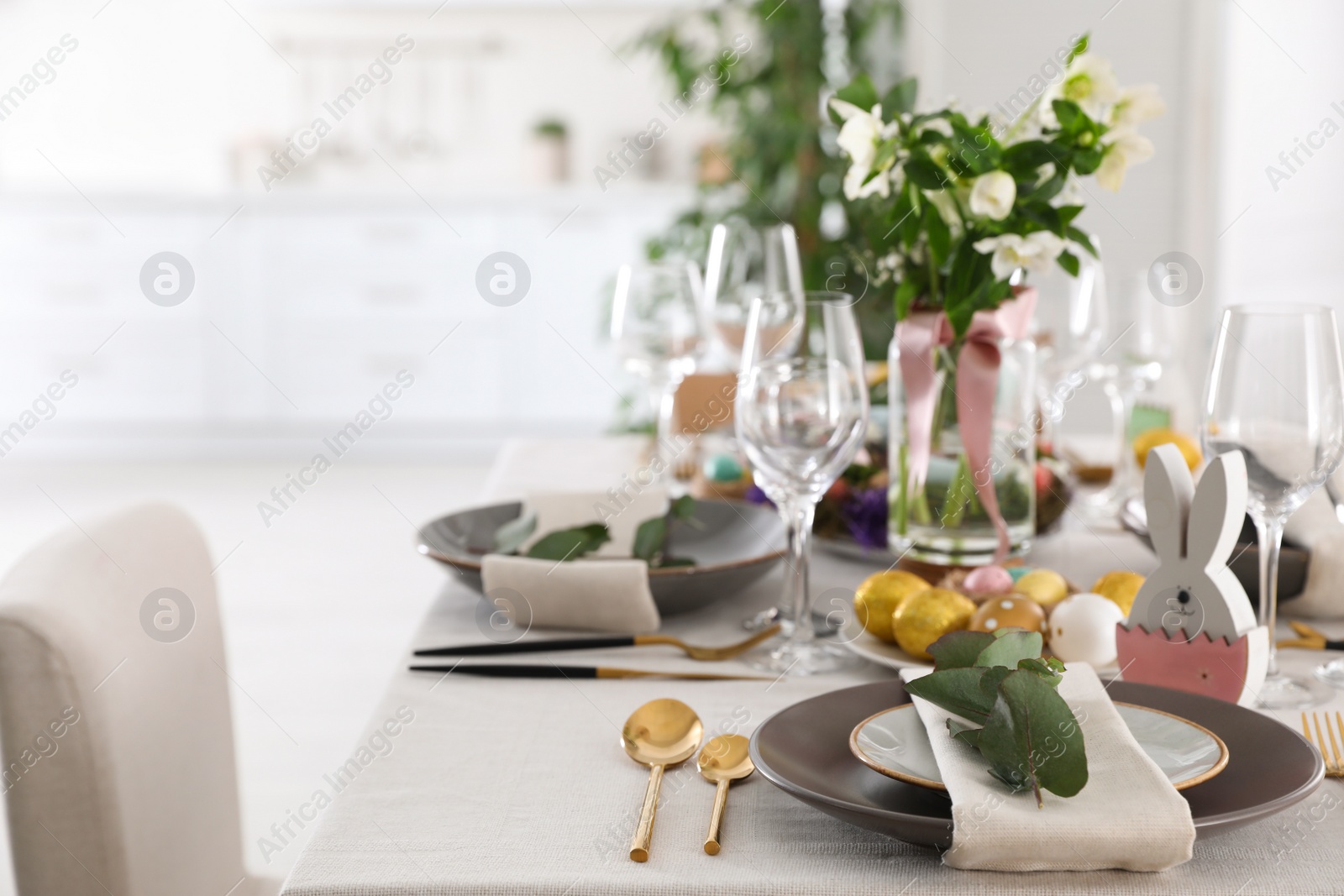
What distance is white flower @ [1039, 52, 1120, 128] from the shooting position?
908mm

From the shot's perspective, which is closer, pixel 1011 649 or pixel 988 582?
pixel 1011 649

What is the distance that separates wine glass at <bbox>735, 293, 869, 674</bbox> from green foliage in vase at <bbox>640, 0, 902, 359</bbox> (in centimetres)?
250

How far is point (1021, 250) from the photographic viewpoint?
0.92m

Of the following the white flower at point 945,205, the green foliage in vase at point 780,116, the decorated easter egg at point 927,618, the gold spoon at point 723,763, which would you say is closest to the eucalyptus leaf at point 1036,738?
the gold spoon at point 723,763

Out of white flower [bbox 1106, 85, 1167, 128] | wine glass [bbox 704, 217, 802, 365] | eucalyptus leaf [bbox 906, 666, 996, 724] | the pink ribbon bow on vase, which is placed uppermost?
white flower [bbox 1106, 85, 1167, 128]

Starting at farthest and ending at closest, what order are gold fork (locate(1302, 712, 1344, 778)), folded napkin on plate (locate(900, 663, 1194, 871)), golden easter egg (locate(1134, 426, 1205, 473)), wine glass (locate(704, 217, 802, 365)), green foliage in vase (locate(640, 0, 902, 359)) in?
green foliage in vase (locate(640, 0, 902, 359)), wine glass (locate(704, 217, 802, 365)), golden easter egg (locate(1134, 426, 1205, 473)), gold fork (locate(1302, 712, 1344, 778)), folded napkin on plate (locate(900, 663, 1194, 871))

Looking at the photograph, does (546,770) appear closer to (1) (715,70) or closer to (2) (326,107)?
(1) (715,70)

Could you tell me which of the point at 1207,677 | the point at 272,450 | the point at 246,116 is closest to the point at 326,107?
the point at 246,116

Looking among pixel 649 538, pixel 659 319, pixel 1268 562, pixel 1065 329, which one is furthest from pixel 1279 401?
pixel 659 319

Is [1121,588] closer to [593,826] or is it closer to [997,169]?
[997,169]

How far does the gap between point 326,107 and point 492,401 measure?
1.54m

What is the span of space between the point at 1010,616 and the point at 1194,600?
120 mm

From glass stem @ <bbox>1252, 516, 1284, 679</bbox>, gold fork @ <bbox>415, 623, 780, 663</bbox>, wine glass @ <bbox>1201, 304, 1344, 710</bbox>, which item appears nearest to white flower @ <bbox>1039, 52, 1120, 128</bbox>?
wine glass @ <bbox>1201, 304, 1344, 710</bbox>

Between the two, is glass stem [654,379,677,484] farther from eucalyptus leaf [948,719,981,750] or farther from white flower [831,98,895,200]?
eucalyptus leaf [948,719,981,750]
